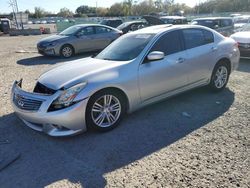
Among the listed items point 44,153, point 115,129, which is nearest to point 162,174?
point 115,129

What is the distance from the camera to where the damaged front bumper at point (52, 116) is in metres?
3.74

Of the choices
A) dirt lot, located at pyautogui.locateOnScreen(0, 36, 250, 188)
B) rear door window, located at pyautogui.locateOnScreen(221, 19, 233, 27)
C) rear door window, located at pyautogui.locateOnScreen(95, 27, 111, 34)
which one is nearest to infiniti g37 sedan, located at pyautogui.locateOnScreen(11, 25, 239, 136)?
dirt lot, located at pyautogui.locateOnScreen(0, 36, 250, 188)

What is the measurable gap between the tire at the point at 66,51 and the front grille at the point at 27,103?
A: 7.86 m

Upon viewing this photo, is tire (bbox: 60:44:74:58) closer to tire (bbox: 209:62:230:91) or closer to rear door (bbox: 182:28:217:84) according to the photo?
rear door (bbox: 182:28:217:84)

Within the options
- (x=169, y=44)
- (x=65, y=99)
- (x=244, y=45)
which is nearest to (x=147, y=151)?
(x=65, y=99)

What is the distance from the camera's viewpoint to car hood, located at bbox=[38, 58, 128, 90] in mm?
3996

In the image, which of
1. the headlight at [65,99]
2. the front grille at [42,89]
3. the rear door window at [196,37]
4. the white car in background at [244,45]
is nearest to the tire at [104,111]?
the headlight at [65,99]

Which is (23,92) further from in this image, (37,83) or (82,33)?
(82,33)

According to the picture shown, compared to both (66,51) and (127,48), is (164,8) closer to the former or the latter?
(66,51)

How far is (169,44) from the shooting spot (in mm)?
4906

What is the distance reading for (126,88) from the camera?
13.8 feet

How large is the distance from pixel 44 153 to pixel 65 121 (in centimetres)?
52

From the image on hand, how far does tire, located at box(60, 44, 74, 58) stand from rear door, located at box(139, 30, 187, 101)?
7733 mm

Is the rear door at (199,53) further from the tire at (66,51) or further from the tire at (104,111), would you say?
the tire at (66,51)
